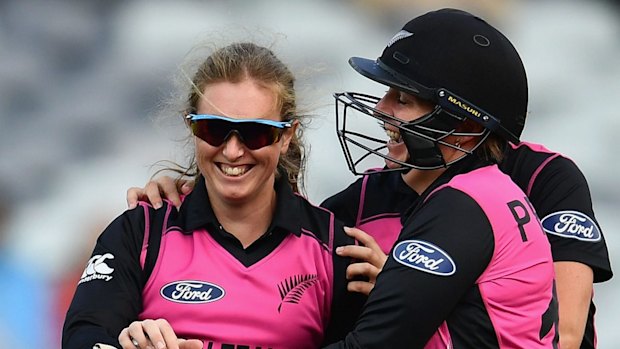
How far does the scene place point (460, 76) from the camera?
107 inches

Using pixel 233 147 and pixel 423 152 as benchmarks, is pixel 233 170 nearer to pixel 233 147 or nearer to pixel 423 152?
pixel 233 147

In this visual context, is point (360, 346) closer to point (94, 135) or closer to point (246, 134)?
point (246, 134)

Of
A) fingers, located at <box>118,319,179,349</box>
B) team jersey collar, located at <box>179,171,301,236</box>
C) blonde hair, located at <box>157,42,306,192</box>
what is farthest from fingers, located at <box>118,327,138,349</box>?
blonde hair, located at <box>157,42,306,192</box>

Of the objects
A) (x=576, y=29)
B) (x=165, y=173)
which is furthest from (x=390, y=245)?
(x=576, y=29)

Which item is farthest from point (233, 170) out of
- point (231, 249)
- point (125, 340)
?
point (125, 340)

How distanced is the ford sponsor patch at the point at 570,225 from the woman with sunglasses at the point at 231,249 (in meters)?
0.57

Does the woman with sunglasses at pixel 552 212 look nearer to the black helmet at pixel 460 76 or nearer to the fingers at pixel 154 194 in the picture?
the fingers at pixel 154 194

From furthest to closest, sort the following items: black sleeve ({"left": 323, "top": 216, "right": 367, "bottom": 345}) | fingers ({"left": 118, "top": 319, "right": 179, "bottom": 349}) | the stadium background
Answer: the stadium background → black sleeve ({"left": 323, "top": 216, "right": 367, "bottom": 345}) → fingers ({"left": 118, "top": 319, "right": 179, "bottom": 349})

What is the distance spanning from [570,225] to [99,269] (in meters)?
1.26

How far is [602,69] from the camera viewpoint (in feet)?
16.7

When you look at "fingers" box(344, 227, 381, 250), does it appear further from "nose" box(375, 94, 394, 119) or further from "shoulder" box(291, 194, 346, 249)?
"nose" box(375, 94, 394, 119)

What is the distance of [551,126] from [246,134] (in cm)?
261

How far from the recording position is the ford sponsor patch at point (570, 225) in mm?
2990

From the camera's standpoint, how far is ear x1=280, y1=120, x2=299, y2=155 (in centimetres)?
283
